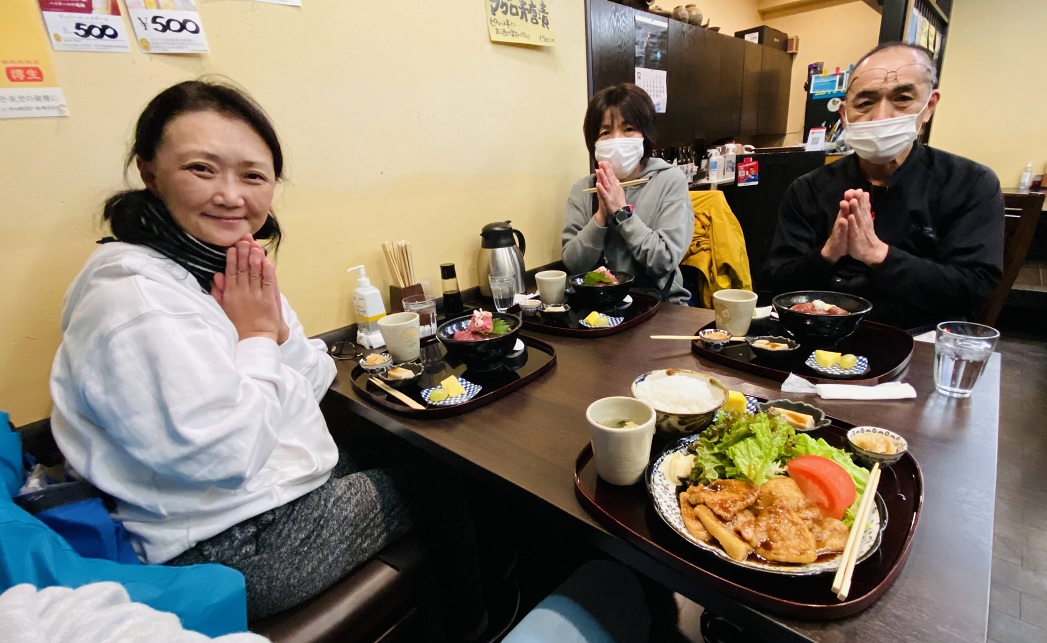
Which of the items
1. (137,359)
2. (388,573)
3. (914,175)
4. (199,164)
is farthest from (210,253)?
(914,175)

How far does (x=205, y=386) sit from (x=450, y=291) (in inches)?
39.4

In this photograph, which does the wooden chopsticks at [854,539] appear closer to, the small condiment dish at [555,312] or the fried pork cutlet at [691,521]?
the fried pork cutlet at [691,521]

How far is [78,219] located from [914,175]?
2.28 m

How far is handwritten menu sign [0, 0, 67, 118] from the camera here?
38.0 inches

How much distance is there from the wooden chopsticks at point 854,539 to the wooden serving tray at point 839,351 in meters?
0.37

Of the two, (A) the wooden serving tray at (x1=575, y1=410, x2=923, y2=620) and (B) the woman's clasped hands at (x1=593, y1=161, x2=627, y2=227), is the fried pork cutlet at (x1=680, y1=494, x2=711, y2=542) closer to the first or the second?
(A) the wooden serving tray at (x1=575, y1=410, x2=923, y2=620)

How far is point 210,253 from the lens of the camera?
36.6 inches

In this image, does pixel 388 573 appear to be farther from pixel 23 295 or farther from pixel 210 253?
pixel 23 295

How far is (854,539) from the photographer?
0.54 m

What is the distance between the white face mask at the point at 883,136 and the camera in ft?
4.60

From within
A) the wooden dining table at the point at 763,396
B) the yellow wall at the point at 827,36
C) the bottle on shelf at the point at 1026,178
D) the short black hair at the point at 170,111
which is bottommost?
the wooden dining table at the point at 763,396

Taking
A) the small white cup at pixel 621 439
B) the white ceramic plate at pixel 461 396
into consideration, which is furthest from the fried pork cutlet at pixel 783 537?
the white ceramic plate at pixel 461 396

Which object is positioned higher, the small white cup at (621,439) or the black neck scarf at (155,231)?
the black neck scarf at (155,231)

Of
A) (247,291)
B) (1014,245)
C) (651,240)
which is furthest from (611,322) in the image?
(1014,245)
